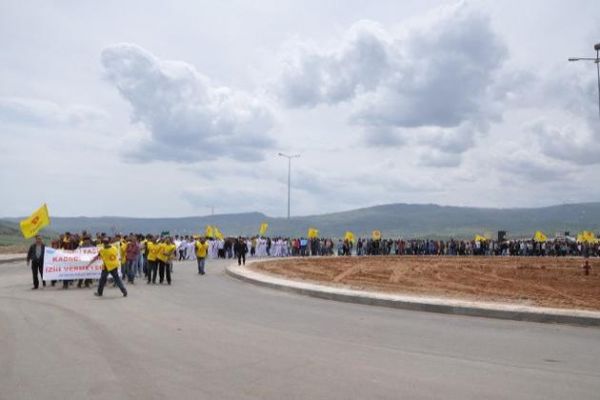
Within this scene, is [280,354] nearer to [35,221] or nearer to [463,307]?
[463,307]

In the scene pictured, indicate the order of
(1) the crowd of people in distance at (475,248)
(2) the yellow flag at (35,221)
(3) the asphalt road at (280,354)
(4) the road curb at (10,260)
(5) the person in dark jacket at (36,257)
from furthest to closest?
(1) the crowd of people in distance at (475,248), (4) the road curb at (10,260), (2) the yellow flag at (35,221), (5) the person in dark jacket at (36,257), (3) the asphalt road at (280,354)

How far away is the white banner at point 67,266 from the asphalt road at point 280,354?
5036 millimetres

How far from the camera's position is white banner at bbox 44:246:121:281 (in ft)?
63.5

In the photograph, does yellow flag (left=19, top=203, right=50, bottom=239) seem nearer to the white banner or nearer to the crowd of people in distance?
the white banner

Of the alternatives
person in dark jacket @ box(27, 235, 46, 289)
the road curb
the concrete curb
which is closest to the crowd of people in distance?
the road curb

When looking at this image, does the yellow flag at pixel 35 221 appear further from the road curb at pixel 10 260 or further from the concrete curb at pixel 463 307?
the concrete curb at pixel 463 307

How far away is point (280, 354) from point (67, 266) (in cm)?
1319

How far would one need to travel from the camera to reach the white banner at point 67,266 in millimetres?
19359

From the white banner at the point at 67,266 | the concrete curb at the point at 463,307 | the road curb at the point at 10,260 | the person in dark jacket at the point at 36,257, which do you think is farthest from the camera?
the road curb at the point at 10,260

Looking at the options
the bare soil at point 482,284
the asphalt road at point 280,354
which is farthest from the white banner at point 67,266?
the bare soil at point 482,284

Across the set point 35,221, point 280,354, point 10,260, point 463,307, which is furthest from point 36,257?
point 10,260

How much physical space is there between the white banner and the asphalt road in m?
5.04

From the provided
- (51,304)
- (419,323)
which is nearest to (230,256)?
(51,304)

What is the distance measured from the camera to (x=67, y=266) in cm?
1962
